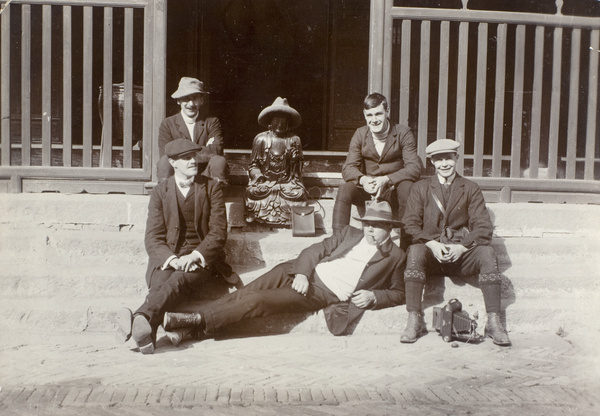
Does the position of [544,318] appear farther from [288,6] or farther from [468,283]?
[288,6]

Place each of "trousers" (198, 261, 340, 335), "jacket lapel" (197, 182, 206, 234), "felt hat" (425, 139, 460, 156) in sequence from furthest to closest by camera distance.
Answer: "felt hat" (425, 139, 460, 156) → "jacket lapel" (197, 182, 206, 234) → "trousers" (198, 261, 340, 335)

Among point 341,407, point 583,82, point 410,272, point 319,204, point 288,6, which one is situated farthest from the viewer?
point 288,6

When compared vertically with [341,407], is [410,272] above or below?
above

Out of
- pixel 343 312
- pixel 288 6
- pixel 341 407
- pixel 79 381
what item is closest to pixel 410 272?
pixel 343 312

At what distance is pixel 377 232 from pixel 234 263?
Answer: 1.41 m

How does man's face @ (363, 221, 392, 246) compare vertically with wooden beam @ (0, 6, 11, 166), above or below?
below

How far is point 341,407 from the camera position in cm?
428

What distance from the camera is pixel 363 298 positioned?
5.81 m

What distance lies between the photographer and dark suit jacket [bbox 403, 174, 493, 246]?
6156 millimetres

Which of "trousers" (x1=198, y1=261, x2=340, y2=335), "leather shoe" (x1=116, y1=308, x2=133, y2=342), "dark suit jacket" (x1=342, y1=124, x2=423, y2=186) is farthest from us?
"dark suit jacket" (x1=342, y1=124, x2=423, y2=186)

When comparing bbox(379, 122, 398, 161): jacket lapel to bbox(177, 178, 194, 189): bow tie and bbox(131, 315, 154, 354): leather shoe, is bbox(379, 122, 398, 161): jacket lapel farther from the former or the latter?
bbox(131, 315, 154, 354): leather shoe

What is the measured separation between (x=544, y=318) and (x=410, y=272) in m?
1.26

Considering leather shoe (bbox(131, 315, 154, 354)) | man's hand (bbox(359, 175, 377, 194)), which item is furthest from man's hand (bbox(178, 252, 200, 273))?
man's hand (bbox(359, 175, 377, 194))

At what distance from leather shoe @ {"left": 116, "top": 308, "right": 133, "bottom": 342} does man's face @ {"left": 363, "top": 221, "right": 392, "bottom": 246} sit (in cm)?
194
